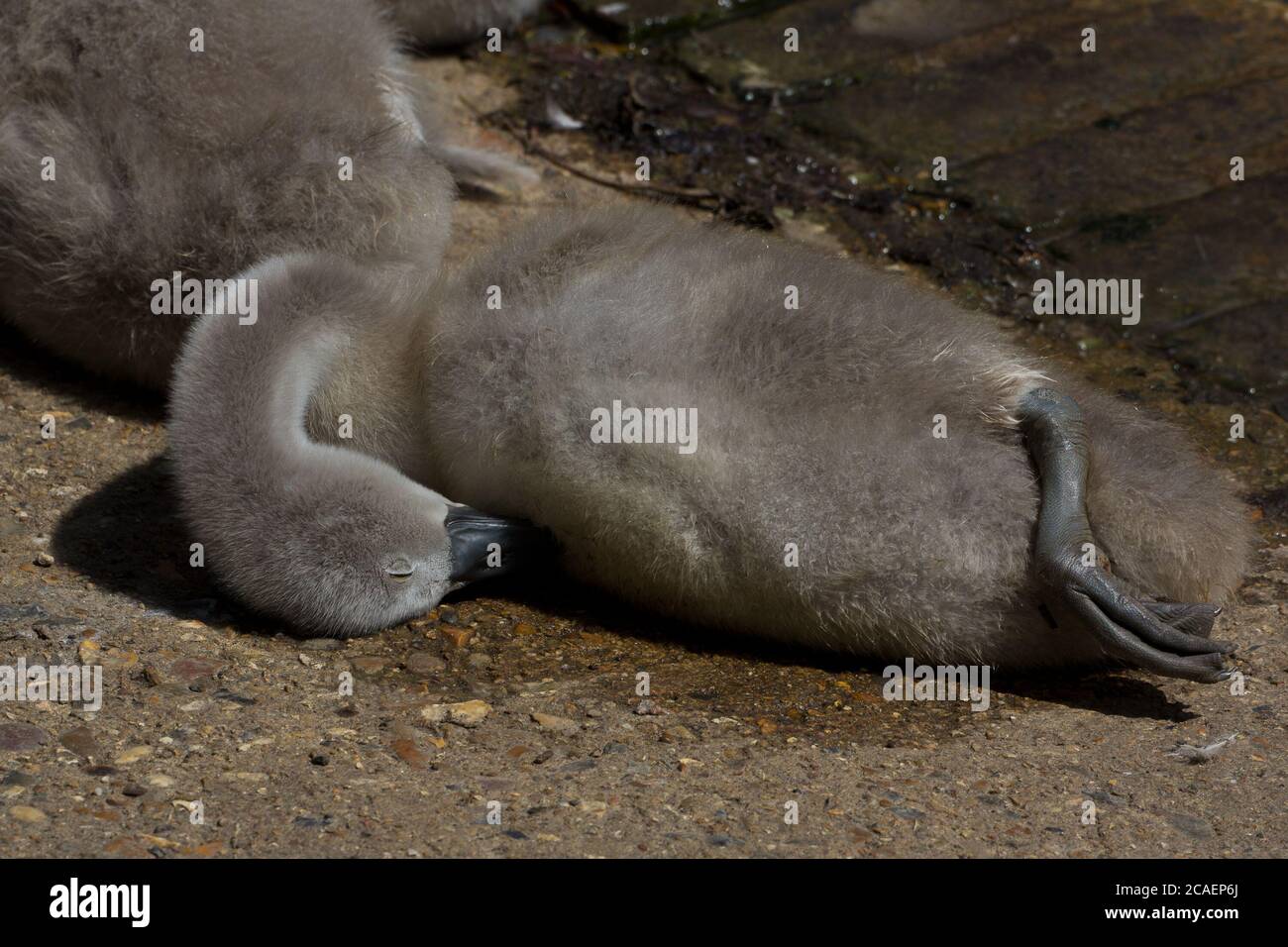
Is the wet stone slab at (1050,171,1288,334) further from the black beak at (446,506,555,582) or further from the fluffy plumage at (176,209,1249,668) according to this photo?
the black beak at (446,506,555,582)

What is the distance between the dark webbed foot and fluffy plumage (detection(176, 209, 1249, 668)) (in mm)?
69

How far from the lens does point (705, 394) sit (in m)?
3.16

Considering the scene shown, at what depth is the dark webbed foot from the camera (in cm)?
299

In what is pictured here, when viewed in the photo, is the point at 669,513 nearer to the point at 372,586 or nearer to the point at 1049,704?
the point at 372,586

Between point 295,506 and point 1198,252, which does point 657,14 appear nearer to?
point 1198,252

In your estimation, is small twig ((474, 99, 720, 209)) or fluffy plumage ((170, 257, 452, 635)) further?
Answer: small twig ((474, 99, 720, 209))

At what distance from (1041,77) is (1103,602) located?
313 cm

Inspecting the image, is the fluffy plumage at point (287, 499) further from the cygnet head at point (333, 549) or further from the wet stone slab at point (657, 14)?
the wet stone slab at point (657, 14)

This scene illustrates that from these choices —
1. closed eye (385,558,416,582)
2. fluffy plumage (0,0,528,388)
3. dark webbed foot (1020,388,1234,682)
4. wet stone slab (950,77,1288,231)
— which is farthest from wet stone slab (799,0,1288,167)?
closed eye (385,558,416,582)

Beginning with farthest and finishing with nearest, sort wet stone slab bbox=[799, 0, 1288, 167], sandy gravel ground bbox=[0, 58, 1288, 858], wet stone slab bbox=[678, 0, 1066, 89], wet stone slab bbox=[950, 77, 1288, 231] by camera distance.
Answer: wet stone slab bbox=[678, 0, 1066, 89] → wet stone slab bbox=[799, 0, 1288, 167] → wet stone slab bbox=[950, 77, 1288, 231] → sandy gravel ground bbox=[0, 58, 1288, 858]

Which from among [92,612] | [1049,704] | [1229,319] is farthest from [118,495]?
[1229,319]

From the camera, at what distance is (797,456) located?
3.12 meters

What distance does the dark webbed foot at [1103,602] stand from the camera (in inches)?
118

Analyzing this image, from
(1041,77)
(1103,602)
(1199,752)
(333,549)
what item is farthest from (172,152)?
(1041,77)
